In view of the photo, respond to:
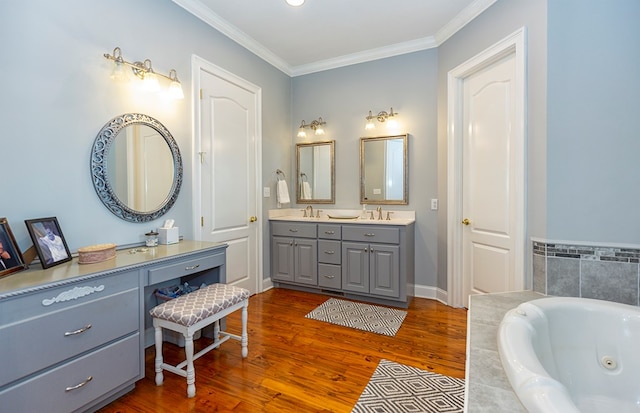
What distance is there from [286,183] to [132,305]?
2.41 meters

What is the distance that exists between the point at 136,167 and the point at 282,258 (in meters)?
1.85

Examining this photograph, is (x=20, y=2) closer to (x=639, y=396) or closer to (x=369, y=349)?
(x=369, y=349)

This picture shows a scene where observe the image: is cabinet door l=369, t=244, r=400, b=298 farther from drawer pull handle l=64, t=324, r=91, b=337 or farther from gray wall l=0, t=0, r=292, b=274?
drawer pull handle l=64, t=324, r=91, b=337

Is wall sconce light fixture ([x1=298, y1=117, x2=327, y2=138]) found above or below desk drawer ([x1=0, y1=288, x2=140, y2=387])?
above

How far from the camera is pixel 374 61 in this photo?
3.47 m

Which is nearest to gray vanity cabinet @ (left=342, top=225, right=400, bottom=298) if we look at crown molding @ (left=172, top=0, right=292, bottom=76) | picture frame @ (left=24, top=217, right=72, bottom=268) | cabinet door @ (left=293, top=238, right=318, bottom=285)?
cabinet door @ (left=293, top=238, right=318, bottom=285)

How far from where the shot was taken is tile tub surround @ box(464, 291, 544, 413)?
2.91 feet

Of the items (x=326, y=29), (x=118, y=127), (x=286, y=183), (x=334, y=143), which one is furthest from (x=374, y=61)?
(x=118, y=127)

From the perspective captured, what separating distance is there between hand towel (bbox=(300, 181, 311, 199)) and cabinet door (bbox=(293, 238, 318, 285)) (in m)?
0.69

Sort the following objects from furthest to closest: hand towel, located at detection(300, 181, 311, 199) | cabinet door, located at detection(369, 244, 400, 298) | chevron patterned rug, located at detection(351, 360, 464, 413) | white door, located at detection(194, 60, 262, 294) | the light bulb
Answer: hand towel, located at detection(300, 181, 311, 199), cabinet door, located at detection(369, 244, 400, 298), white door, located at detection(194, 60, 262, 294), the light bulb, chevron patterned rug, located at detection(351, 360, 464, 413)

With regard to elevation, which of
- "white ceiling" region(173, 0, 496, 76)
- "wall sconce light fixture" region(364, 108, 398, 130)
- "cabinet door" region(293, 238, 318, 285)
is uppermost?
"white ceiling" region(173, 0, 496, 76)

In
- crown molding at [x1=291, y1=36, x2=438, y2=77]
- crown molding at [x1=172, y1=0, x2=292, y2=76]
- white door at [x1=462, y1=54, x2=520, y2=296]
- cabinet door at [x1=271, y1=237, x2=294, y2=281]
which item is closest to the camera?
white door at [x1=462, y1=54, x2=520, y2=296]

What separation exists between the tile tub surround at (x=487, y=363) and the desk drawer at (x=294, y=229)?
1.87 meters

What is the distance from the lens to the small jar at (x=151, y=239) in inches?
84.0
